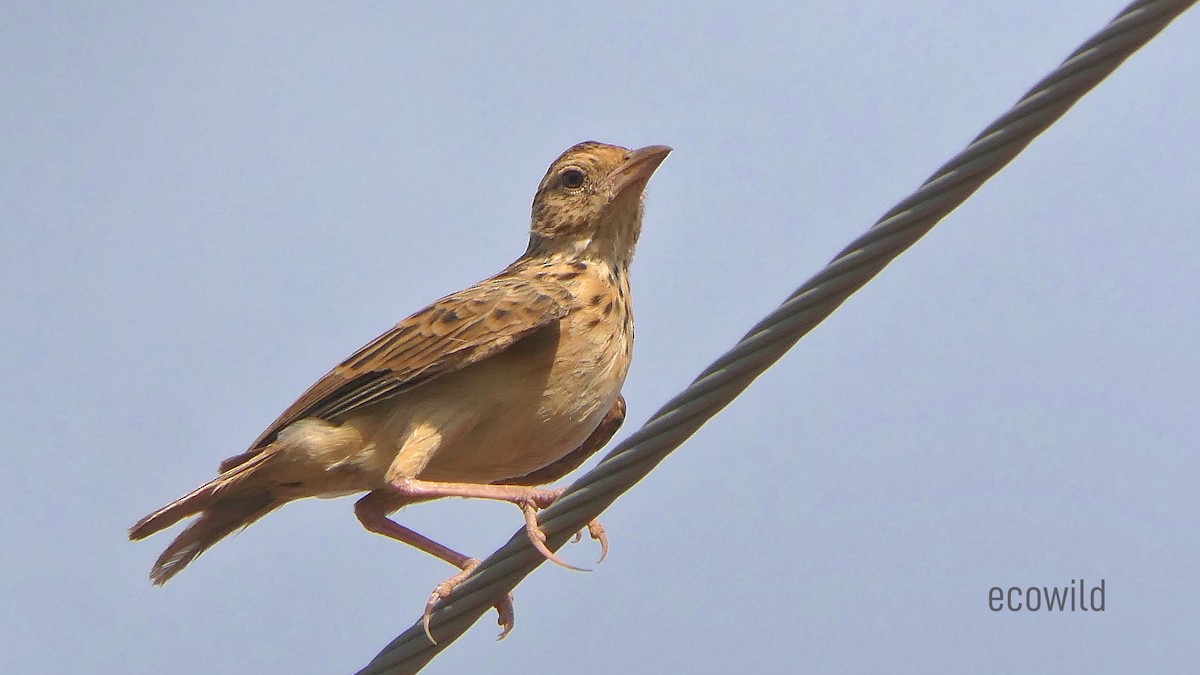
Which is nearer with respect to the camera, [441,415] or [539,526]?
[539,526]

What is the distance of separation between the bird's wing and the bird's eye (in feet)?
4.02

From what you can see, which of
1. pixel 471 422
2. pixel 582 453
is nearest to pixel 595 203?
pixel 582 453

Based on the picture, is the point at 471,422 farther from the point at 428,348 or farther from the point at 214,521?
the point at 214,521

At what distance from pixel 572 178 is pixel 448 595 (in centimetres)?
402

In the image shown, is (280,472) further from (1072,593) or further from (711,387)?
(1072,593)

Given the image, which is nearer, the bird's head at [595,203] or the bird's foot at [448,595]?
the bird's foot at [448,595]

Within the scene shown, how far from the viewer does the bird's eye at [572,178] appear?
9.87 m

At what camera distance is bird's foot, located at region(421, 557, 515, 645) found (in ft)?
21.3

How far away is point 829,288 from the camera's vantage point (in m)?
5.12

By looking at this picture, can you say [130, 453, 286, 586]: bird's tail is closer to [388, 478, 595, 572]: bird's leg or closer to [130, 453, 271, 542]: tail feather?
[130, 453, 271, 542]: tail feather

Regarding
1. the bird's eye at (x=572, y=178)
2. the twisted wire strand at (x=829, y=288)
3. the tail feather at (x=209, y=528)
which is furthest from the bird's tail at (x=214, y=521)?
the twisted wire strand at (x=829, y=288)

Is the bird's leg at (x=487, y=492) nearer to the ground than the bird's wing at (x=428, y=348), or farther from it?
nearer to the ground

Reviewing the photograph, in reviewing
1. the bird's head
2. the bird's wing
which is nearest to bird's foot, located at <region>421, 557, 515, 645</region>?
the bird's wing

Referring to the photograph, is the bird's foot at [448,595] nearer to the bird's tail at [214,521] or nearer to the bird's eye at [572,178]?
the bird's tail at [214,521]
